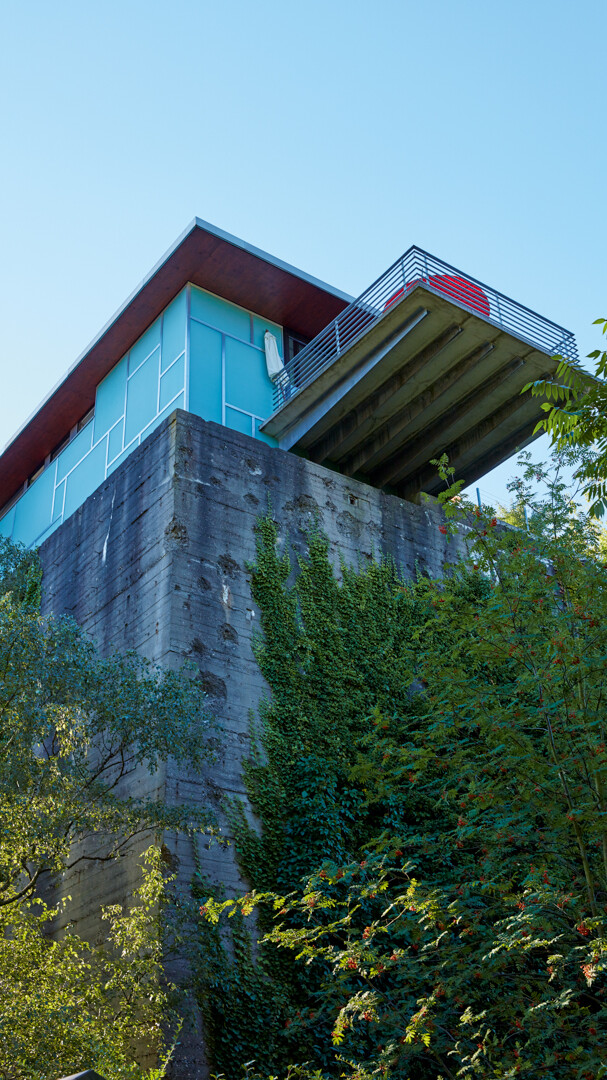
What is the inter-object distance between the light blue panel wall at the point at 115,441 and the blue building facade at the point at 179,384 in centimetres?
3

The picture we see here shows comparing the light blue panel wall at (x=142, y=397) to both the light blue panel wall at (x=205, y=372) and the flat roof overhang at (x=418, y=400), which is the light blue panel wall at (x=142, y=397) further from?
the flat roof overhang at (x=418, y=400)

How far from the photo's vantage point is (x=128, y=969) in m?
10.7

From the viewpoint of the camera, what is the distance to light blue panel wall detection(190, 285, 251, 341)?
2031cm

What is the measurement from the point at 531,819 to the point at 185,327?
42.3ft

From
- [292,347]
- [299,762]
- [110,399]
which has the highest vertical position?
[292,347]

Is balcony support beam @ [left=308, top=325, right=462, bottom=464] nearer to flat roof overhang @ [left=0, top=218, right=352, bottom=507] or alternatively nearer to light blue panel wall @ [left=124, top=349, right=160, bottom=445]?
light blue panel wall @ [left=124, top=349, right=160, bottom=445]

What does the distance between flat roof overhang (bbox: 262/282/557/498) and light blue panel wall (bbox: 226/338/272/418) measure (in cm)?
75

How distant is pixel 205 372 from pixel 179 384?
0.58 m

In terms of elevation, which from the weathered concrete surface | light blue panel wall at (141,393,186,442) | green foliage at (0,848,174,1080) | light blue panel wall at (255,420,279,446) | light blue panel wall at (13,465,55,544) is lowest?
green foliage at (0,848,174,1080)

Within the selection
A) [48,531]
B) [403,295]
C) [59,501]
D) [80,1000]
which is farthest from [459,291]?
[80,1000]

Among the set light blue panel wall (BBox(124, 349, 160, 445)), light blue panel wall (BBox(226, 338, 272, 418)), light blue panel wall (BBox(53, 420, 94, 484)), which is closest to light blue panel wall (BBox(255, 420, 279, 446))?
light blue panel wall (BBox(226, 338, 272, 418))

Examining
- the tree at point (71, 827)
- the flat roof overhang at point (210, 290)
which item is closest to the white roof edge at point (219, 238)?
the flat roof overhang at point (210, 290)

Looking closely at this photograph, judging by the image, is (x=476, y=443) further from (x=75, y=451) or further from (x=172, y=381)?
(x=75, y=451)

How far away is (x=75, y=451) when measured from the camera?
76.1 feet
